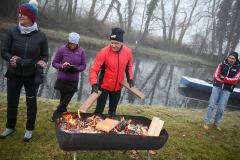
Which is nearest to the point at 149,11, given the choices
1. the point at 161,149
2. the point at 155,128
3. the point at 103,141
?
the point at 161,149

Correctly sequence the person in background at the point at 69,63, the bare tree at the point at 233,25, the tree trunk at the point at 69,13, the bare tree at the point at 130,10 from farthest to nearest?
the bare tree at the point at 130,10
the bare tree at the point at 233,25
the tree trunk at the point at 69,13
the person in background at the point at 69,63

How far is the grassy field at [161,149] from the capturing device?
194 inches

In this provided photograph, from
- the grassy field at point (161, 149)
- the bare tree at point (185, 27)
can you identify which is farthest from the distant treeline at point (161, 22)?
the grassy field at point (161, 149)

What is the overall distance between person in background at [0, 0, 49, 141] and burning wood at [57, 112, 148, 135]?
846 mm

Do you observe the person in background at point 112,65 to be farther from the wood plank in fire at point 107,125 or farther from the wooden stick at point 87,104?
the wood plank in fire at point 107,125

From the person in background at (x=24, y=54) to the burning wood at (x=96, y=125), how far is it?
0.85m

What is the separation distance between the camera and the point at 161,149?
590cm

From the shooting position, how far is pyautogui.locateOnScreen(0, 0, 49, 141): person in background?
4.45 metres

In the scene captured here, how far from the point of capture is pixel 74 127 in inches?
171

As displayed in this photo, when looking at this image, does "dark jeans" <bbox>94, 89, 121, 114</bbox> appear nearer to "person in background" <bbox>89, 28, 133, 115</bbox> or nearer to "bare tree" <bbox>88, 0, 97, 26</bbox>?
"person in background" <bbox>89, 28, 133, 115</bbox>

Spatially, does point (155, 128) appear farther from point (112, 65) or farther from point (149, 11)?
point (149, 11)

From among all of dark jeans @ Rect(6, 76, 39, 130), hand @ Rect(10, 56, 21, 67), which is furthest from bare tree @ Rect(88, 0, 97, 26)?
hand @ Rect(10, 56, 21, 67)

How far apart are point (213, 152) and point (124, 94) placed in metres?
7.29

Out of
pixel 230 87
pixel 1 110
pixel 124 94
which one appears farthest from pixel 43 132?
pixel 124 94
